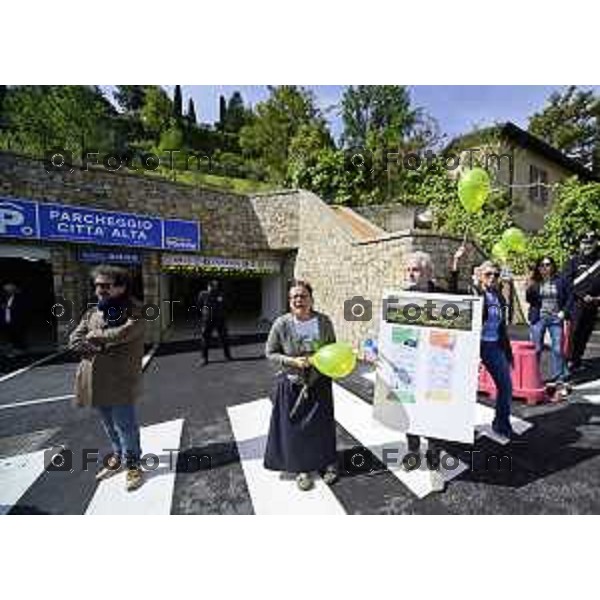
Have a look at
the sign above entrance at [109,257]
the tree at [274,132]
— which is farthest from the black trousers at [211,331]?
the tree at [274,132]

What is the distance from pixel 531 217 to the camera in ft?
58.6

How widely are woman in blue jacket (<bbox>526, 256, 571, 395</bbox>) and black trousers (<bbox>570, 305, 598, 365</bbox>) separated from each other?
52 centimetres

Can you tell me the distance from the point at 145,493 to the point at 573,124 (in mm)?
25064

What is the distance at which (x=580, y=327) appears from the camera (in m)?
5.60

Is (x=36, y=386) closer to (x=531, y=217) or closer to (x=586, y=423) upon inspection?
(x=586, y=423)

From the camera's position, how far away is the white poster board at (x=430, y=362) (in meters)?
2.90

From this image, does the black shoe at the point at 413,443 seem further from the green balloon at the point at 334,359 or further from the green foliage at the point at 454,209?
the green foliage at the point at 454,209

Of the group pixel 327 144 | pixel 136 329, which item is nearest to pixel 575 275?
pixel 136 329

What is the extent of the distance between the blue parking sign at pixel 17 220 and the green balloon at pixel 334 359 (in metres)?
3.97

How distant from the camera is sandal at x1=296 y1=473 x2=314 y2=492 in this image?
2.93m

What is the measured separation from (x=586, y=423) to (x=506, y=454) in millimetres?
1263

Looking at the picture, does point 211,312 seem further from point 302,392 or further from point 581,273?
point 581,273

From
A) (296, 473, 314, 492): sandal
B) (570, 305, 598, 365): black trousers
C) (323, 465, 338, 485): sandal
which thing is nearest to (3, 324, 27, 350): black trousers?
(296, 473, 314, 492): sandal

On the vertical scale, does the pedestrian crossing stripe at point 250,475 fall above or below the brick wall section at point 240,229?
below
